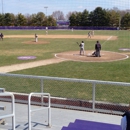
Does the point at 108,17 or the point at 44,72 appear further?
the point at 108,17

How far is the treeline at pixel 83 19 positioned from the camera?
7466 cm

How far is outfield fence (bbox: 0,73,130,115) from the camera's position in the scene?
26.3ft

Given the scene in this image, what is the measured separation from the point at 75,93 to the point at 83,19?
73.8 m

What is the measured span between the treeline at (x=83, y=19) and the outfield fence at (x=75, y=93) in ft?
173

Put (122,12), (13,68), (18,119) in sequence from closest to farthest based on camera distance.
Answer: (18,119) → (13,68) → (122,12)

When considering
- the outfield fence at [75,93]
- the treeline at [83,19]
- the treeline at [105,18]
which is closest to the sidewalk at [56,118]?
the outfield fence at [75,93]

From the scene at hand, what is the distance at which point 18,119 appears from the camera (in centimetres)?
748

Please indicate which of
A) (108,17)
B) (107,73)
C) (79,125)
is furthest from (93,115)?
(108,17)

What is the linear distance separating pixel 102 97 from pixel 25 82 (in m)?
4.28

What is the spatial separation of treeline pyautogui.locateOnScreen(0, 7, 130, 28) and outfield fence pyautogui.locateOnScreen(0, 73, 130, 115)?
5282cm

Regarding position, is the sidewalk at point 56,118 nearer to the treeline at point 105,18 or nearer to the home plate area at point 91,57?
the home plate area at point 91,57

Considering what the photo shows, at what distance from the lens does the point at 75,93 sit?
34.0 feet

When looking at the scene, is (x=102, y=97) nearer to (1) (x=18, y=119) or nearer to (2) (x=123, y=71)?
(1) (x=18, y=119)

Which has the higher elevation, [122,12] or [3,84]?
[122,12]
